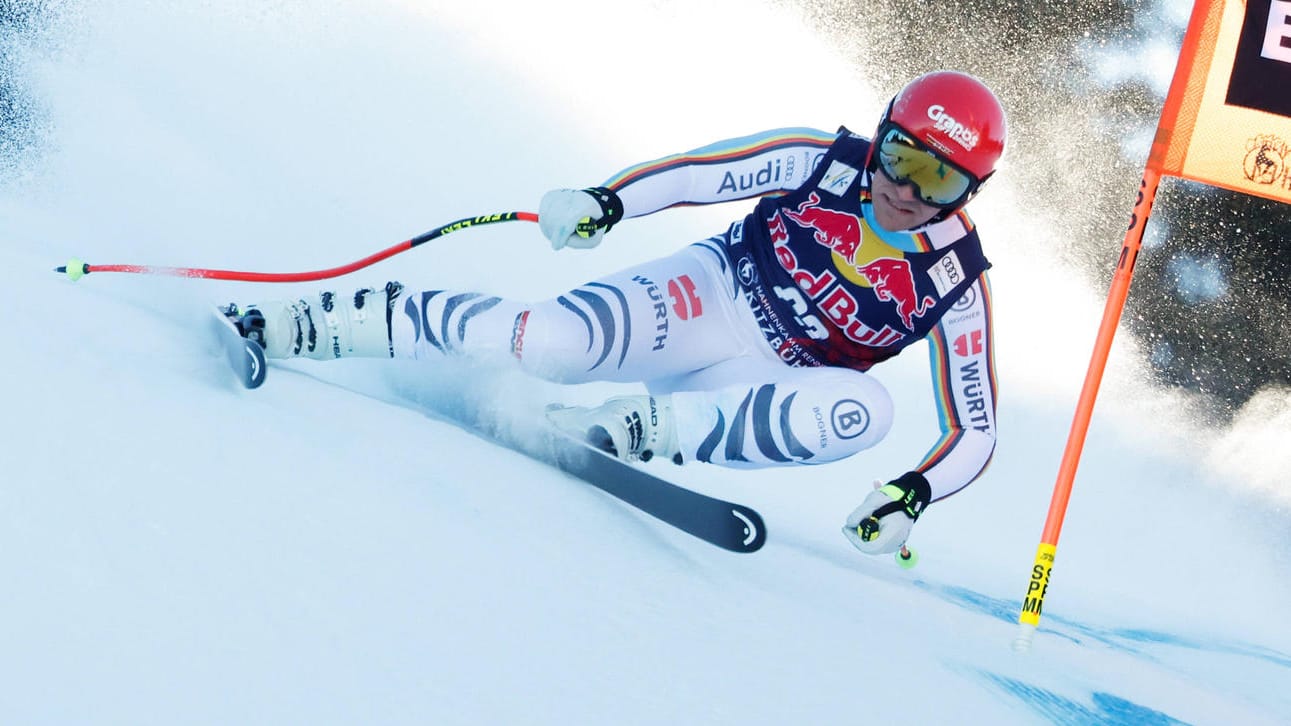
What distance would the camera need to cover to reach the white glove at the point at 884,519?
9.24 ft

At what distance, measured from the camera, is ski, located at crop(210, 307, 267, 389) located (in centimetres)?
251

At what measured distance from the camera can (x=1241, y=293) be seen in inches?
277

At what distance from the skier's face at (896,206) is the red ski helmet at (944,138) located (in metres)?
0.02

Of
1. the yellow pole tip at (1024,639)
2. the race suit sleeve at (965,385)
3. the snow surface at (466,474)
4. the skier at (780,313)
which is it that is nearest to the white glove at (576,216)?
the skier at (780,313)

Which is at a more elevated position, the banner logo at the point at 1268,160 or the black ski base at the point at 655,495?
the banner logo at the point at 1268,160

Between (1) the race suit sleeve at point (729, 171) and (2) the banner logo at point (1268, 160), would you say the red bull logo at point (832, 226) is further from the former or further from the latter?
(2) the banner logo at point (1268, 160)

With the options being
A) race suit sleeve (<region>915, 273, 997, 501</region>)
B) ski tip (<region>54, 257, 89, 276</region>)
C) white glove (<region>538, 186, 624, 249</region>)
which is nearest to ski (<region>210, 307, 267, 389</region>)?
ski tip (<region>54, 257, 89, 276</region>)

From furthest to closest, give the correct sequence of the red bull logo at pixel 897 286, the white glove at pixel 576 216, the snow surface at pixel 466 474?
the red bull logo at pixel 897 286, the white glove at pixel 576 216, the snow surface at pixel 466 474

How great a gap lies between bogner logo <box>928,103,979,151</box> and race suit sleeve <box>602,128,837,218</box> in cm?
39

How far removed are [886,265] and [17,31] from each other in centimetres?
441

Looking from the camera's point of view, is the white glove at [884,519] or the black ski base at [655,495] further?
the white glove at [884,519]

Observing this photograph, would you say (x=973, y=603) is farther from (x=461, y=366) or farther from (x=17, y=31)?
(x=17, y=31)

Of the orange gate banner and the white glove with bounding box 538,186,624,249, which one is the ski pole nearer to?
the white glove with bounding box 538,186,624,249

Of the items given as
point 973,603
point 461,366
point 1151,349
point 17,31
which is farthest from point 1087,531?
point 17,31
